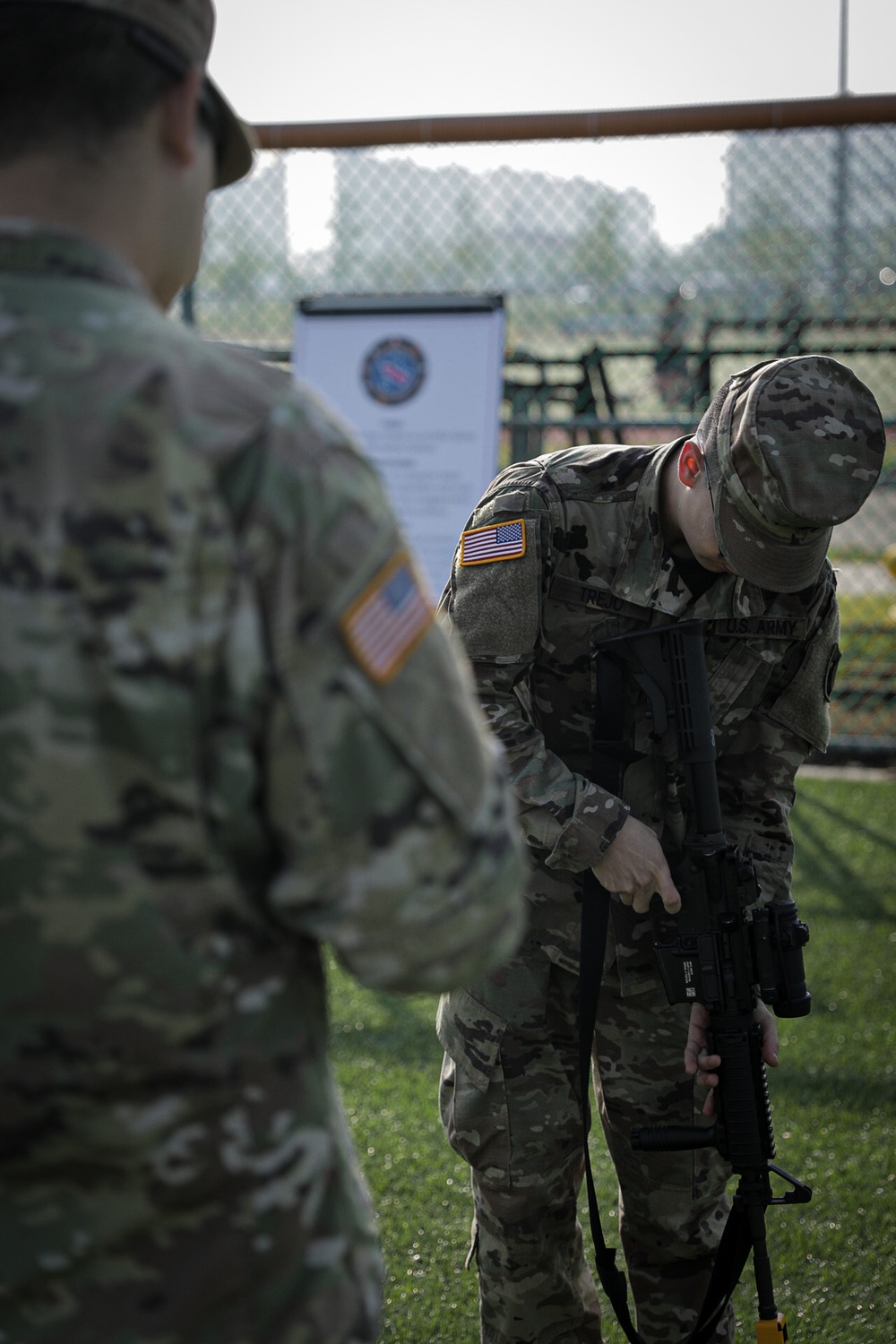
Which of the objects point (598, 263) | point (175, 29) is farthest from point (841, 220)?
point (175, 29)

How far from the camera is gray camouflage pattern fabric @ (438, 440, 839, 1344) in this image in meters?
2.11

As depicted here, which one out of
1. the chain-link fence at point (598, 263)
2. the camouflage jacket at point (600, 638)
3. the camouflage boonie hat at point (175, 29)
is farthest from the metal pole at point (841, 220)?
the camouflage boonie hat at point (175, 29)

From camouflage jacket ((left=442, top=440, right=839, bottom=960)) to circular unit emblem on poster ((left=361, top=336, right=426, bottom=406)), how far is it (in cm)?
275

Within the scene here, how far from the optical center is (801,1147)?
3156 millimetres

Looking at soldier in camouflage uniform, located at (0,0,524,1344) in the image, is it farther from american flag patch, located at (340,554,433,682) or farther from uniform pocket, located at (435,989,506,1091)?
uniform pocket, located at (435,989,506,1091)

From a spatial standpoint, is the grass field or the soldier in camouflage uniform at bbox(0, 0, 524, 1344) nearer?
the soldier in camouflage uniform at bbox(0, 0, 524, 1344)

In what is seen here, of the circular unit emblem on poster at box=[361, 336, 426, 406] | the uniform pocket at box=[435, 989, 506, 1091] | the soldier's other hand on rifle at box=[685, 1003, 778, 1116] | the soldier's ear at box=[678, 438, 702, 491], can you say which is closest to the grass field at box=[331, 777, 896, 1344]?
the uniform pocket at box=[435, 989, 506, 1091]

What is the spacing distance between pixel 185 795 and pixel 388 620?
19cm

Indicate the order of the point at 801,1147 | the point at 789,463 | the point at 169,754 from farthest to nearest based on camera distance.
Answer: the point at 801,1147
the point at 789,463
the point at 169,754

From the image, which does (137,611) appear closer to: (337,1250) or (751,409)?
(337,1250)

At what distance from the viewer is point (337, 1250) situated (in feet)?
3.15

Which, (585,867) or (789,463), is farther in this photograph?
(585,867)

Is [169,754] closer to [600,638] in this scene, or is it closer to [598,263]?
[600,638]

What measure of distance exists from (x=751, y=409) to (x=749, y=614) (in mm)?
385
